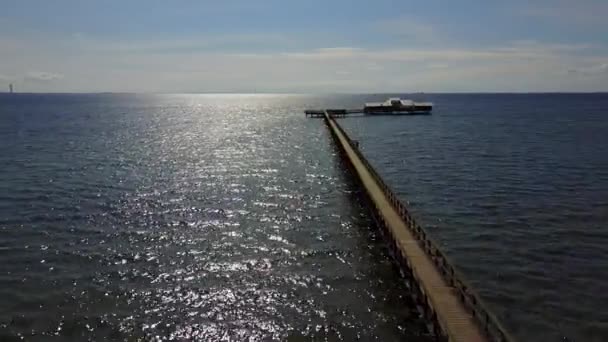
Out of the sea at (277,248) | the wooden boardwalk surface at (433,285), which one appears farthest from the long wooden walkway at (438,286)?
the sea at (277,248)

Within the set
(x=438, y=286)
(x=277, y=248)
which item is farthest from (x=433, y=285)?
(x=277, y=248)

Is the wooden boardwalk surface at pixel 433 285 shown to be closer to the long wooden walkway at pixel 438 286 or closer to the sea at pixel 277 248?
the long wooden walkway at pixel 438 286

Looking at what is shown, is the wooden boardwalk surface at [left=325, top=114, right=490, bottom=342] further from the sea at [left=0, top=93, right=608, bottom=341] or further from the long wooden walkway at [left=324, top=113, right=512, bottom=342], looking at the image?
the sea at [left=0, top=93, right=608, bottom=341]

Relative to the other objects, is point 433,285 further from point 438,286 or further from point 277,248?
point 277,248

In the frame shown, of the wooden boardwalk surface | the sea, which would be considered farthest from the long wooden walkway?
the sea

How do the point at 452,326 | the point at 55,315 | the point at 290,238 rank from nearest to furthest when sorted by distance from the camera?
1. the point at 452,326
2. the point at 55,315
3. the point at 290,238

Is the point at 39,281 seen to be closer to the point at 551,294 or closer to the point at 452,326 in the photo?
the point at 452,326

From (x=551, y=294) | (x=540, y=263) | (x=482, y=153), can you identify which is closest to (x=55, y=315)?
(x=551, y=294)
